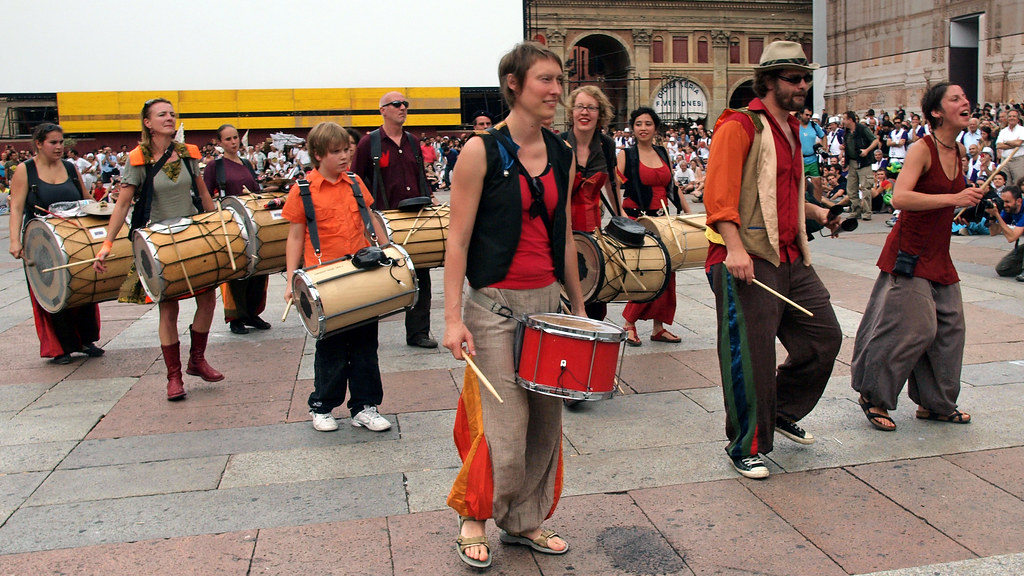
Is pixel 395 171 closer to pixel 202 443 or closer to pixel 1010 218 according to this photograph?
pixel 202 443

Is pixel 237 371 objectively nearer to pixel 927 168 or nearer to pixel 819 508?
pixel 819 508

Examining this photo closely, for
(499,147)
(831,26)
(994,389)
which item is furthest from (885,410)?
(831,26)

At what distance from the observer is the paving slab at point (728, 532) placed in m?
3.41

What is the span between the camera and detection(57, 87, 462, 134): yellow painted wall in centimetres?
3709

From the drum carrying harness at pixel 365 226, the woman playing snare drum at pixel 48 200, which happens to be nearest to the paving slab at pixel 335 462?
the drum carrying harness at pixel 365 226

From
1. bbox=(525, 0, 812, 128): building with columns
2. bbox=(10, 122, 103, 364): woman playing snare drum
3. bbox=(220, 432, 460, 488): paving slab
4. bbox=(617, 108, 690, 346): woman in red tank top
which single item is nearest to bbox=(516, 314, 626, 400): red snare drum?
bbox=(220, 432, 460, 488): paving slab

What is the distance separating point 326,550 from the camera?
11.9 feet

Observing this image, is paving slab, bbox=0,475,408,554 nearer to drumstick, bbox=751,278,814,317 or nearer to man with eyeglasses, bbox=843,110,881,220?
drumstick, bbox=751,278,814,317

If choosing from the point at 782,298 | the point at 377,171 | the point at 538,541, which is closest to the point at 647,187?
the point at 377,171

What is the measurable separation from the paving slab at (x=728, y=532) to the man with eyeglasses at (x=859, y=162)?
1264 centimetres

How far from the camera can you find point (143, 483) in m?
4.44

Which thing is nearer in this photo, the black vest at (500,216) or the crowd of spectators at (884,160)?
the black vest at (500,216)

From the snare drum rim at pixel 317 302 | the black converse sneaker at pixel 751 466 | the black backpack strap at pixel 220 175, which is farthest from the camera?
the black backpack strap at pixel 220 175

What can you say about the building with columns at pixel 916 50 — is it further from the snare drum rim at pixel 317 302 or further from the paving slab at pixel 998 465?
the snare drum rim at pixel 317 302
